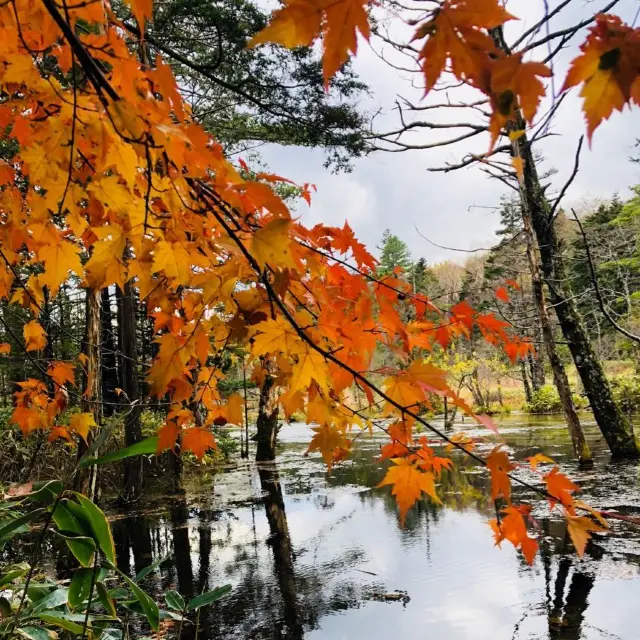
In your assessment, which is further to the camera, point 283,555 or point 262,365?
point 283,555

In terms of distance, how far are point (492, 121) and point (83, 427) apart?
3.28 m

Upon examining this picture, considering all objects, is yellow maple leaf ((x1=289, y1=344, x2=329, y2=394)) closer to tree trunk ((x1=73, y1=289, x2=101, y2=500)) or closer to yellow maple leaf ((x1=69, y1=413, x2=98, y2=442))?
yellow maple leaf ((x1=69, y1=413, x2=98, y2=442))

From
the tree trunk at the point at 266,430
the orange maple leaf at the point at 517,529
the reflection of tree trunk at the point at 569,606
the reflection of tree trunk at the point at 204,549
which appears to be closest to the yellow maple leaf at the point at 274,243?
the orange maple leaf at the point at 517,529

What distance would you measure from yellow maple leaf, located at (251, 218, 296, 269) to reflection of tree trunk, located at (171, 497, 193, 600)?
11.2 ft

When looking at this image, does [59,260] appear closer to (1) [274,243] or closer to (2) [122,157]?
(2) [122,157]

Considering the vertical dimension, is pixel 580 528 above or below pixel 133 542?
above

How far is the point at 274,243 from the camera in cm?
83

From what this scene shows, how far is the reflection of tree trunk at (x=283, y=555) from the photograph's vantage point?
3084 mm

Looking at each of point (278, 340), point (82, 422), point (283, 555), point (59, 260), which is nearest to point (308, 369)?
point (278, 340)

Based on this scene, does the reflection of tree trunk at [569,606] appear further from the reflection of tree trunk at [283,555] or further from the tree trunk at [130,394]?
the tree trunk at [130,394]

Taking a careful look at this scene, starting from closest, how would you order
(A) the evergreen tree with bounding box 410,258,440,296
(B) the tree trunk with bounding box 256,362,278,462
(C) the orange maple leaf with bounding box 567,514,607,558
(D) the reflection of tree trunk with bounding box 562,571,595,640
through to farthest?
1. (C) the orange maple leaf with bounding box 567,514,607,558
2. (D) the reflection of tree trunk with bounding box 562,571,595,640
3. (B) the tree trunk with bounding box 256,362,278,462
4. (A) the evergreen tree with bounding box 410,258,440,296

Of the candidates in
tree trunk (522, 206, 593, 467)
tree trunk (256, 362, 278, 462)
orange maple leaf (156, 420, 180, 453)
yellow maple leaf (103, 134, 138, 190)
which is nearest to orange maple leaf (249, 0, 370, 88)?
yellow maple leaf (103, 134, 138, 190)

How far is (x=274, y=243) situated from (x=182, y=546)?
4775 mm

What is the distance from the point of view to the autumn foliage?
27.9 inches
